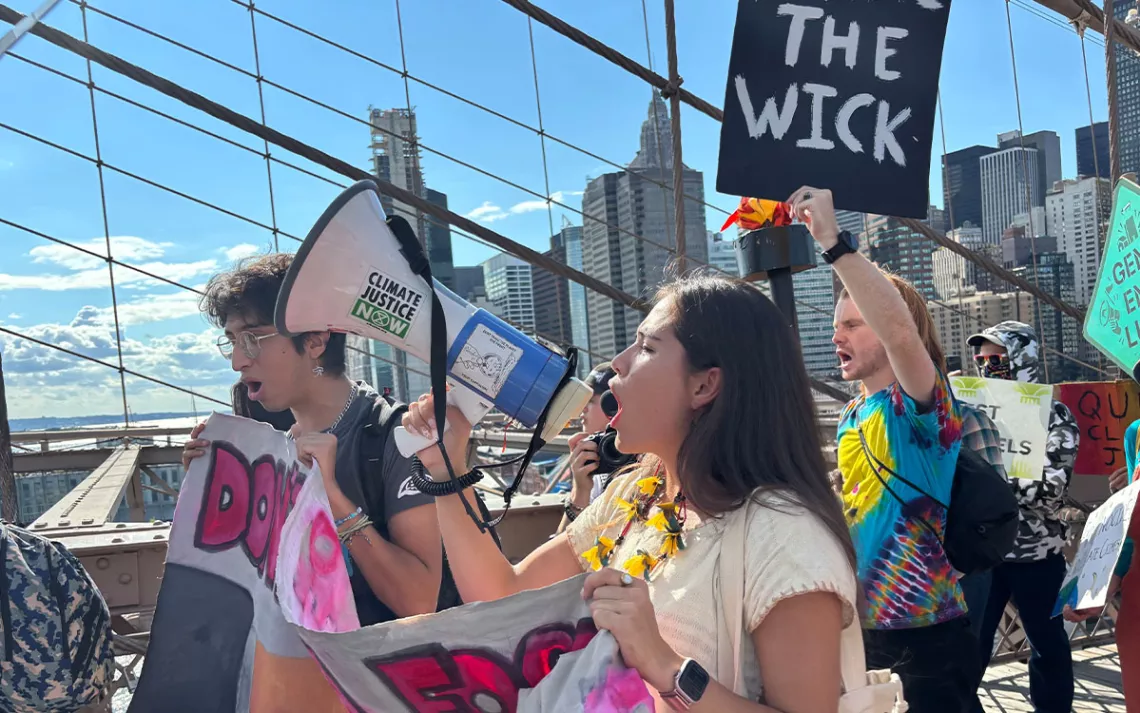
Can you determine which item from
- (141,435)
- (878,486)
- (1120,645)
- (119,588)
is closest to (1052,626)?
(1120,645)

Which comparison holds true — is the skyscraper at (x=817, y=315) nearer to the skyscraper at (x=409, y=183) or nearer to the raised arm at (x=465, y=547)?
the raised arm at (x=465, y=547)

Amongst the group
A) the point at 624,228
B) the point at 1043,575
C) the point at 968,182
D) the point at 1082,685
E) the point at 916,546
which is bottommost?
the point at 1082,685

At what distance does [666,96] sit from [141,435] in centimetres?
563

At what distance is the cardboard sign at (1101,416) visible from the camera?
3910 millimetres

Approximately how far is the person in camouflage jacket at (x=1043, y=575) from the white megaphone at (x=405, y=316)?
81.8 inches

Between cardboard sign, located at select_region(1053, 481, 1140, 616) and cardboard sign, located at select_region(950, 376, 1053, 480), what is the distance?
0.61 m

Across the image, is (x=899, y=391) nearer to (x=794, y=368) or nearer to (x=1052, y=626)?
(x=794, y=368)

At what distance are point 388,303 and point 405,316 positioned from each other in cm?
3

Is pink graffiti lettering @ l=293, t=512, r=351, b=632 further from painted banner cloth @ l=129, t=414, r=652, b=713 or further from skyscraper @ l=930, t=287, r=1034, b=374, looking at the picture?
skyscraper @ l=930, t=287, r=1034, b=374

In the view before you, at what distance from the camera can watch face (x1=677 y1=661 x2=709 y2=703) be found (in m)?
1.00

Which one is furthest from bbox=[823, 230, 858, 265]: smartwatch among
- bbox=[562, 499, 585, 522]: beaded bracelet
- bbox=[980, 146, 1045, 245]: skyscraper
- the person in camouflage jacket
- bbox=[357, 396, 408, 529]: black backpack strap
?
bbox=[980, 146, 1045, 245]: skyscraper

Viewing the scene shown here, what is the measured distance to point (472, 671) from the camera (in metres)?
1.12

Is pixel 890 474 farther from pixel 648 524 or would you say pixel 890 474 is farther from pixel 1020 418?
pixel 1020 418

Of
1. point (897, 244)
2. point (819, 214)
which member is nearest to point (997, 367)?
point (897, 244)
